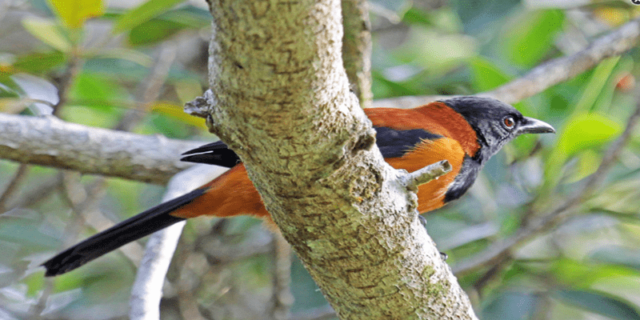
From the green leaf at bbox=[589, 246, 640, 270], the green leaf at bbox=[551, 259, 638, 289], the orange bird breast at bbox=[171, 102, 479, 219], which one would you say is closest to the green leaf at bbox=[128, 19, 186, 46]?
the orange bird breast at bbox=[171, 102, 479, 219]

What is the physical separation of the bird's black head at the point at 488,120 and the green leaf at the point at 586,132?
0.17 m

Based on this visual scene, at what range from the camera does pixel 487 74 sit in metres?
3.85

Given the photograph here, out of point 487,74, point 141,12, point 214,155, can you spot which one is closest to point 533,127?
point 487,74

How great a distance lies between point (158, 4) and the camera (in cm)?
344

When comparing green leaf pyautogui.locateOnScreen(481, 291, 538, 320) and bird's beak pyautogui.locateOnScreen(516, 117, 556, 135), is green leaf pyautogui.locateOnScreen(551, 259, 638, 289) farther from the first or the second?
bird's beak pyautogui.locateOnScreen(516, 117, 556, 135)

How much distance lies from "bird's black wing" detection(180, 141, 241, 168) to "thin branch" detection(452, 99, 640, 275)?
56.4 inches

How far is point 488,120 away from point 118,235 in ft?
7.08

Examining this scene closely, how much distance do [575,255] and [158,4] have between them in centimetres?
324

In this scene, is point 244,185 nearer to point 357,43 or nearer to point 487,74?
point 357,43

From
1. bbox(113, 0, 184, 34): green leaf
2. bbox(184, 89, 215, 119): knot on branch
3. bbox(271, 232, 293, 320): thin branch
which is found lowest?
bbox(271, 232, 293, 320): thin branch

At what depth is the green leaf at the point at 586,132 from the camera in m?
3.25

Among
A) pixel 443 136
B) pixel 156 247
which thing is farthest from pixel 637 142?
pixel 156 247

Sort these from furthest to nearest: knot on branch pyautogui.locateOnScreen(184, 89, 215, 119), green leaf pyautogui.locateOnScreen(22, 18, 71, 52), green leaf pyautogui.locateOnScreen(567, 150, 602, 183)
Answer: green leaf pyautogui.locateOnScreen(567, 150, 602, 183), green leaf pyautogui.locateOnScreen(22, 18, 71, 52), knot on branch pyautogui.locateOnScreen(184, 89, 215, 119)

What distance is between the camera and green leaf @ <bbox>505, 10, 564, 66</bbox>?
4.31 meters
